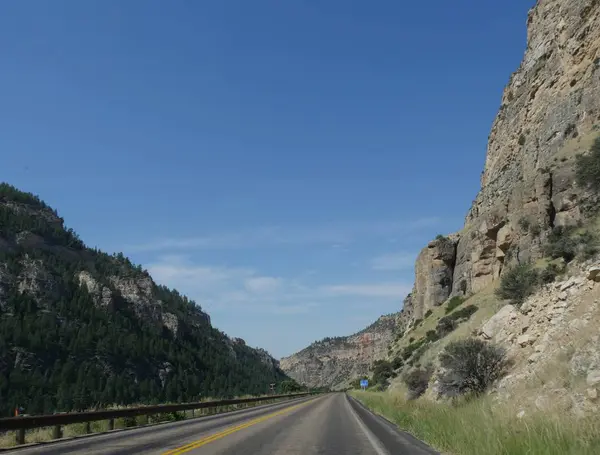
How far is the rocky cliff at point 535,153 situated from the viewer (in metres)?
48.7

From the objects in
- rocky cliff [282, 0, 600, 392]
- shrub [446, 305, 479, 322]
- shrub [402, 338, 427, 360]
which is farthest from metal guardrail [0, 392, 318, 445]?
shrub [402, 338, 427, 360]

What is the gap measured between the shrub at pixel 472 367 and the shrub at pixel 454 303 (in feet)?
148

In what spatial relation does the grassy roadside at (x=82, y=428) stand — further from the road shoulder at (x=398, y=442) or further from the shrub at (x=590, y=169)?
the shrub at (x=590, y=169)

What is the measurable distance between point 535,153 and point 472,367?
42089 mm

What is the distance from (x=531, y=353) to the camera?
22.1m

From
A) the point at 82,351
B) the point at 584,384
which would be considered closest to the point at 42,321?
the point at 82,351

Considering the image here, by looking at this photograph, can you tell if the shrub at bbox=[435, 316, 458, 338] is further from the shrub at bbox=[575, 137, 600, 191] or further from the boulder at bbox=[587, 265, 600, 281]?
the boulder at bbox=[587, 265, 600, 281]

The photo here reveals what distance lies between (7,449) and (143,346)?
533 ft

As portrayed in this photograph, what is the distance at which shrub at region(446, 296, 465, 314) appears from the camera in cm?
7029

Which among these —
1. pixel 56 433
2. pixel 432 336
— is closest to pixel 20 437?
pixel 56 433

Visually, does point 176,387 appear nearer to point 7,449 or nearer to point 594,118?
point 594,118

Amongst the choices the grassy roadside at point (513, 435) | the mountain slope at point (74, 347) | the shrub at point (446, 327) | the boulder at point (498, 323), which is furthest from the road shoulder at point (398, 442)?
the mountain slope at point (74, 347)

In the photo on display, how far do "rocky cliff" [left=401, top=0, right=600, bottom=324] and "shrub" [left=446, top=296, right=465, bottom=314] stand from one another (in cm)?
198

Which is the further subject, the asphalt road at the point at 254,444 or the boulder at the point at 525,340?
the boulder at the point at 525,340
